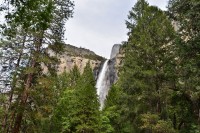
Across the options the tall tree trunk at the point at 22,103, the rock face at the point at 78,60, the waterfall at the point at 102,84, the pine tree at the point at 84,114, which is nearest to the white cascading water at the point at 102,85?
the waterfall at the point at 102,84

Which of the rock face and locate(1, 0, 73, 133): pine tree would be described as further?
the rock face

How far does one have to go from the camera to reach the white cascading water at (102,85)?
7306 cm

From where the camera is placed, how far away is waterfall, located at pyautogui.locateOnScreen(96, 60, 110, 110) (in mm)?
73125

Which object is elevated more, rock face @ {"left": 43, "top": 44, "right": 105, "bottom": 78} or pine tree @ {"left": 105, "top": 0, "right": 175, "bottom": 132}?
rock face @ {"left": 43, "top": 44, "right": 105, "bottom": 78}

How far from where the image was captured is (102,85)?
7606 centimetres

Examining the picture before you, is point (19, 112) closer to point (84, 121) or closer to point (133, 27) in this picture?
point (84, 121)

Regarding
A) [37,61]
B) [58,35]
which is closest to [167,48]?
[58,35]

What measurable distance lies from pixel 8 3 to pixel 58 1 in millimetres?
13989

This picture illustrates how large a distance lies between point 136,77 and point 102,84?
1959 inches

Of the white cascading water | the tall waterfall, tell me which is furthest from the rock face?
the white cascading water

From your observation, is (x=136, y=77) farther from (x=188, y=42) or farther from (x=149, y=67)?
(x=188, y=42)

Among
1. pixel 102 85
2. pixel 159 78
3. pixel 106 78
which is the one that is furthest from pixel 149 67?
pixel 106 78

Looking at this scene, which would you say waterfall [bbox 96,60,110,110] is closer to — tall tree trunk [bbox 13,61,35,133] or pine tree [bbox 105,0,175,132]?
pine tree [bbox 105,0,175,132]

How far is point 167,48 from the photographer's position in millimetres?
26141
